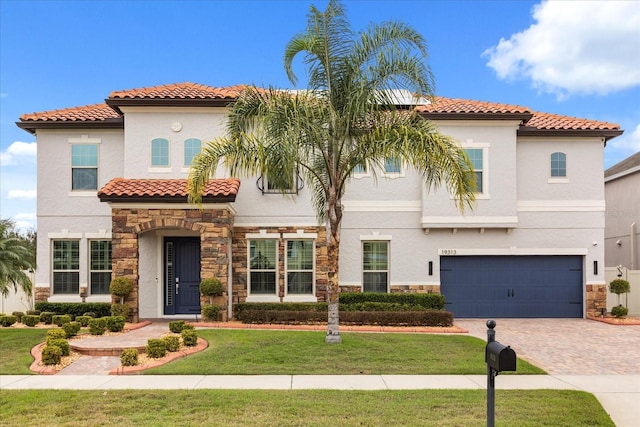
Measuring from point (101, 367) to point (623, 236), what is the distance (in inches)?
832

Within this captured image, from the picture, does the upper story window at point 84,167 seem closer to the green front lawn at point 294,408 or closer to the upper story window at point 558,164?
the green front lawn at point 294,408

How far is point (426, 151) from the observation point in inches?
374

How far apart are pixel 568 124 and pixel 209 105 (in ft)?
39.8

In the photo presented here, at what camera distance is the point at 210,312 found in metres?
13.2

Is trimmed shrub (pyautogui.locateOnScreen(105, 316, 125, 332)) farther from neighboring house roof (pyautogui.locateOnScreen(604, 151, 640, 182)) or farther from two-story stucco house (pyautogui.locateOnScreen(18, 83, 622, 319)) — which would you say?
neighboring house roof (pyautogui.locateOnScreen(604, 151, 640, 182))

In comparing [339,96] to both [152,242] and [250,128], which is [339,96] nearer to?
[250,128]

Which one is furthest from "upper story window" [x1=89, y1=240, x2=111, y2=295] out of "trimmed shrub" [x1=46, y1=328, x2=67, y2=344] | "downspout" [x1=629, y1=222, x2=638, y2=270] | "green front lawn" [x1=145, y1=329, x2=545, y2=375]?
"downspout" [x1=629, y1=222, x2=638, y2=270]

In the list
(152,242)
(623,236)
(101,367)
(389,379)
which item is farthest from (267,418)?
(623,236)

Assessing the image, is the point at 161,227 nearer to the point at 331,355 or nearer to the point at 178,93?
the point at 178,93

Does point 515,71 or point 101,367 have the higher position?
point 515,71

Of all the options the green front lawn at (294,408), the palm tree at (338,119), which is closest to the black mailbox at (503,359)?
the green front lawn at (294,408)

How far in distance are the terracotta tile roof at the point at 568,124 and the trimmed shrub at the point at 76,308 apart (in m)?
15.2

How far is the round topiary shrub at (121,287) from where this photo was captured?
1311 cm

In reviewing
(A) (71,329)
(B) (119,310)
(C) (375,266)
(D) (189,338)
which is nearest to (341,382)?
(D) (189,338)
